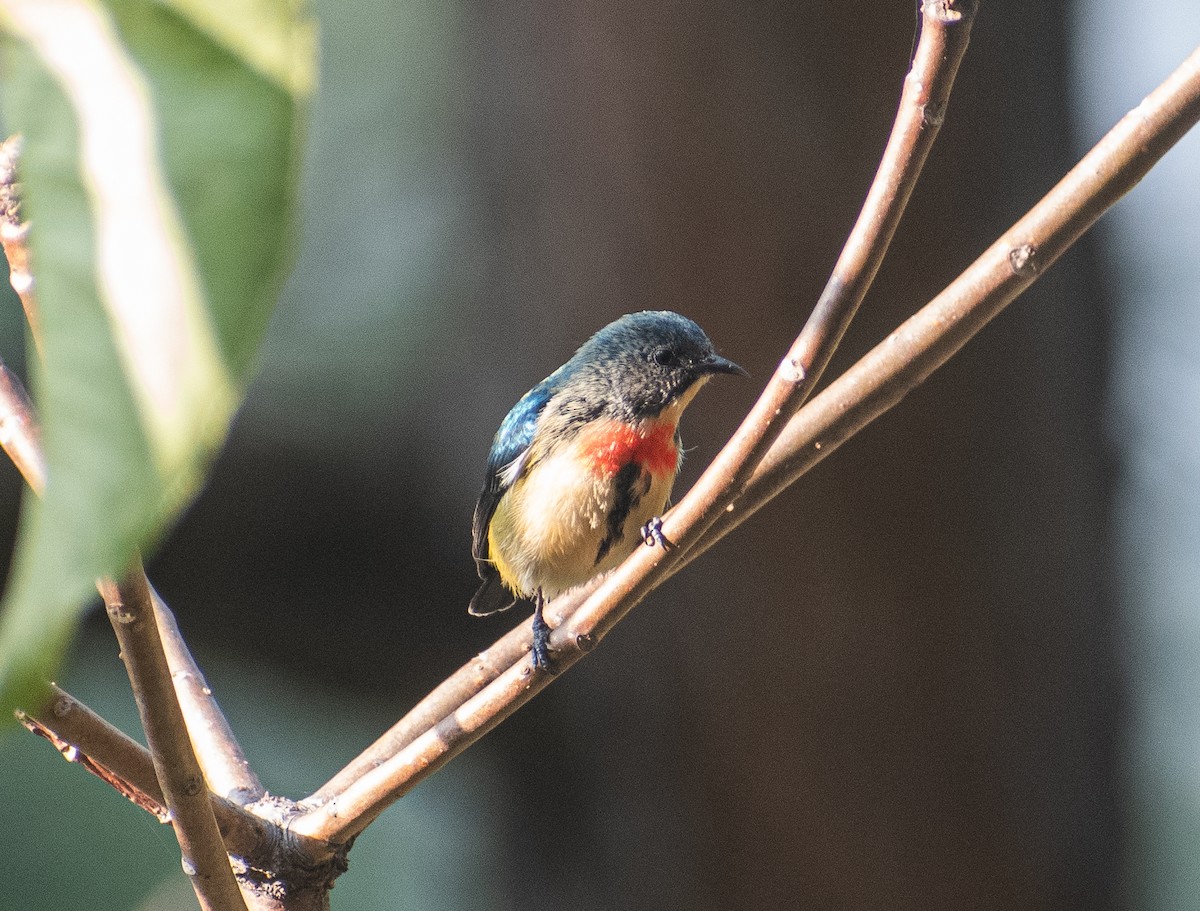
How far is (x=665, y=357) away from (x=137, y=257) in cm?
181

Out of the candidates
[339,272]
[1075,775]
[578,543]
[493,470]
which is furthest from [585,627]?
[339,272]

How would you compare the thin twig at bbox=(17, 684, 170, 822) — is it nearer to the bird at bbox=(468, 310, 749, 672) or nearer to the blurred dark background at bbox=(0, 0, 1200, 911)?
the bird at bbox=(468, 310, 749, 672)

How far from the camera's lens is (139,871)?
3.09 m

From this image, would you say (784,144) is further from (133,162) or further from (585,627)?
(133,162)

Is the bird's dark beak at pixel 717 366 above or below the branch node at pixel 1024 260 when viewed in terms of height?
above

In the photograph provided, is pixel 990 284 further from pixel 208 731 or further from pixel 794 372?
pixel 208 731

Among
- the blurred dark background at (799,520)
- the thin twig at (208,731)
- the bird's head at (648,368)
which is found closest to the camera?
the thin twig at (208,731)

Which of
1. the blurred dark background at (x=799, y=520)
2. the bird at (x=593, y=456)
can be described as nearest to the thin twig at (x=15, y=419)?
the bird at (x=593, y=456)

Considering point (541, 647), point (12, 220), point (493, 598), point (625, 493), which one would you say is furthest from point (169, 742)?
point (493, 598)

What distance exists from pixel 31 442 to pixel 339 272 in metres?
2.91

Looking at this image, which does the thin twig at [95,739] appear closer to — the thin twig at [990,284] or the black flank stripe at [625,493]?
the thin twig at [990,284]

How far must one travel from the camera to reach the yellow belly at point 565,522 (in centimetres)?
186

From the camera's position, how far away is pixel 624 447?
1859 millimetres

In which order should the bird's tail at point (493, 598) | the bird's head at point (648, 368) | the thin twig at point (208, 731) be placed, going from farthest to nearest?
1. the bird's tail at point (493, 598)
2. the bird's head at point (648, 368)
3. the thin twig at point (208, 731)
